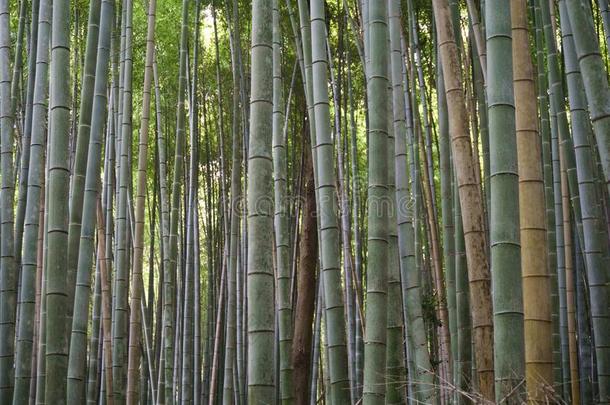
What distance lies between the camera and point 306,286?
602cm

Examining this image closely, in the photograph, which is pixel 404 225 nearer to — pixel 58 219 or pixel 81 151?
pixel 81 151

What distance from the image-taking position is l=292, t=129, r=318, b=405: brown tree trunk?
19.3 feet

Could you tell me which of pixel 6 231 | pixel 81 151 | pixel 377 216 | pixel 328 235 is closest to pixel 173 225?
pixel 6 231

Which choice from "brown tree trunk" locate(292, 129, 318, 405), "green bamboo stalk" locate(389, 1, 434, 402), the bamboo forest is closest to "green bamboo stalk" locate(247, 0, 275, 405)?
the bamboo forest

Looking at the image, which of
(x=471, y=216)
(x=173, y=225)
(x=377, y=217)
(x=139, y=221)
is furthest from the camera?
(x=173, y=225)

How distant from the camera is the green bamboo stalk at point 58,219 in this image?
7.46 feet

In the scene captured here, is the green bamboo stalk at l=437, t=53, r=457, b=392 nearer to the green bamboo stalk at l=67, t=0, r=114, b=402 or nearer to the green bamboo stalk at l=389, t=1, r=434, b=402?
the green bamboo stalk at l=389, t=1, r=434, b=402

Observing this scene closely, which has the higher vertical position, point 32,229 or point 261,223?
point 32,229

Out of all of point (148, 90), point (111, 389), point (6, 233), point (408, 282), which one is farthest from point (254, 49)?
point (111, 389)

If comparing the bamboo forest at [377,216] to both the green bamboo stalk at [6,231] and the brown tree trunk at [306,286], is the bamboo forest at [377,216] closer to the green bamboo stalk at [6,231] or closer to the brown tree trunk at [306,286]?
the green bamboo stalk at [6,231]

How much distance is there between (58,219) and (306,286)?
3.80 meters

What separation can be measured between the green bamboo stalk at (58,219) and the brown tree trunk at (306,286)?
3.68 m

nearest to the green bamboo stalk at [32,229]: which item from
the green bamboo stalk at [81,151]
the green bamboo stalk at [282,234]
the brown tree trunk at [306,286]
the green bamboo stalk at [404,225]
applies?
the green bamboo stalk at [81,151]

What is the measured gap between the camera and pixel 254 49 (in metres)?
2.07
